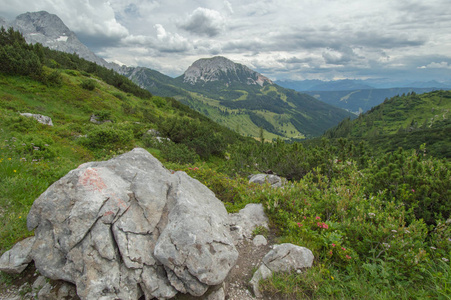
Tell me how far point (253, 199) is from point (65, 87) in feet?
133

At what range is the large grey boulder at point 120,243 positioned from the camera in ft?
14.0

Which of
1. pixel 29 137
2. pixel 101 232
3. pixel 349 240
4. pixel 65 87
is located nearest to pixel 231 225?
pixel 349 240

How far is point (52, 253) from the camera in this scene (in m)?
4.52

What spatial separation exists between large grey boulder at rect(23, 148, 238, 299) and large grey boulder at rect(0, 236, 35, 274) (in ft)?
2.44

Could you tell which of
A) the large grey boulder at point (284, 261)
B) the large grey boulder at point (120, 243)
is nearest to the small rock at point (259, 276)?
the large grey boulder at point (284, 261)

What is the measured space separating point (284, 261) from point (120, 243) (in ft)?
13.1

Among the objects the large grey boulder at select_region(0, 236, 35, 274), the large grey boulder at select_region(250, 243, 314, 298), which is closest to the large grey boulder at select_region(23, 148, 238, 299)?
the large grey boulder at select_region(0, 236, 35, 274)

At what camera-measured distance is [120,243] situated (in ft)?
15.0

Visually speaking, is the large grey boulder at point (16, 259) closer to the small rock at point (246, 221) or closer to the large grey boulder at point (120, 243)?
the large grey boulder at point (120, 243)

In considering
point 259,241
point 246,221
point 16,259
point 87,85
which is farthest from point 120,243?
point 87,85

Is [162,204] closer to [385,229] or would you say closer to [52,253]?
[52,253]

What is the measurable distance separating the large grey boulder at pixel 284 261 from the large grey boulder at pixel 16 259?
5.42 meters

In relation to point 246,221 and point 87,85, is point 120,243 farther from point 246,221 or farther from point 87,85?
point 87,85

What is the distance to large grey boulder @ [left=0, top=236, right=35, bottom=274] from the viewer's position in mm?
4793
